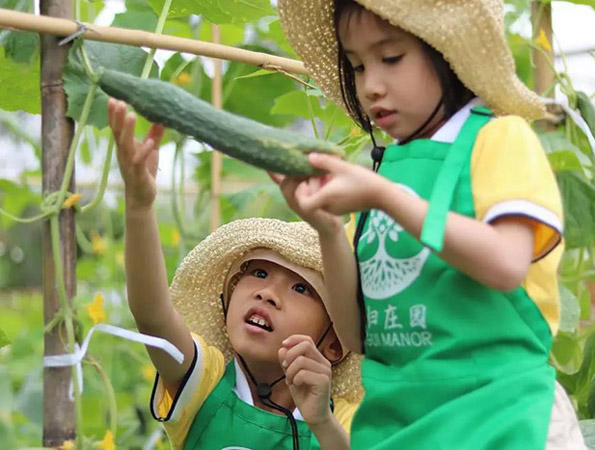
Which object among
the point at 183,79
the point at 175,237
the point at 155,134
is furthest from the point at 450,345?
the point at 175,237

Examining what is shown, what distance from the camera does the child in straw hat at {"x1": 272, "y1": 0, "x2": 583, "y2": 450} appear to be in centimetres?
88

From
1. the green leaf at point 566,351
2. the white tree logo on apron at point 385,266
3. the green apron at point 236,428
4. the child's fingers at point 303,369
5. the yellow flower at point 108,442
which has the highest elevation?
the white tree logo on apron at point 385,266

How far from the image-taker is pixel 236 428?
53.2 inches

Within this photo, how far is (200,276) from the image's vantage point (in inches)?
56.8

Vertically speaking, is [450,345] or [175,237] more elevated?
[450,345]

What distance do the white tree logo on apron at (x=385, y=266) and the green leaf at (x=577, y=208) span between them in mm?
970

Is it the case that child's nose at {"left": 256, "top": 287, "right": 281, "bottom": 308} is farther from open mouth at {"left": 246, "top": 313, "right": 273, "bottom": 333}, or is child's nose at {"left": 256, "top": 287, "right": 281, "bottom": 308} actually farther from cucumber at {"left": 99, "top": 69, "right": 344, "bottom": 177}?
cucumber at {"left": 99, "top": 69, "right": 344, "bottom": 177}

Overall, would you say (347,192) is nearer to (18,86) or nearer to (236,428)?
(236,428)

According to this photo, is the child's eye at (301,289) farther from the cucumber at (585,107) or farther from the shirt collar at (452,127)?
the cucumber at (585,107)

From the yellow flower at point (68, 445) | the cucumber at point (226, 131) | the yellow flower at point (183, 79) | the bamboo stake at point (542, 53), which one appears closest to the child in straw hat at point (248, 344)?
the yellow flower at point (68, 445)

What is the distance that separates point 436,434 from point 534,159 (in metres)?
0.25

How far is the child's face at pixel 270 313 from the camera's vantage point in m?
1.32

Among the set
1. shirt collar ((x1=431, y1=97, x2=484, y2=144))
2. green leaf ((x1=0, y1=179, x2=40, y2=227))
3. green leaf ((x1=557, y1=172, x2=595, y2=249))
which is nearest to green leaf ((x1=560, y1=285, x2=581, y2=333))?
green leaf ((x1=557, y1=172, x2=595, y2=249))

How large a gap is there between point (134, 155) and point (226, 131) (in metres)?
0.14
